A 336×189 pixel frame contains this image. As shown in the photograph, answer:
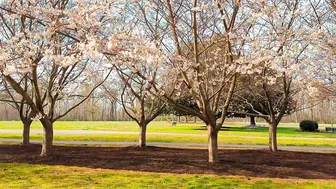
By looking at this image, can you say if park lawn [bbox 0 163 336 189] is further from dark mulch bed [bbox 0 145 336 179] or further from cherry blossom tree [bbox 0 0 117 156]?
cherry blossom tree [bbox 0 0 117 156]

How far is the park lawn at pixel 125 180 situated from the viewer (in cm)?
735

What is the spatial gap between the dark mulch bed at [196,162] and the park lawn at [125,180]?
0.76m

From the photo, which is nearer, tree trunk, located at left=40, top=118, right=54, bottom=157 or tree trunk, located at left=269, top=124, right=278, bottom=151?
tree trunk, located at left=40, top=118, right=54, bottom=157

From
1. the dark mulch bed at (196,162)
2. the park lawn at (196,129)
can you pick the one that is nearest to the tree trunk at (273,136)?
the dark mulch bed at (196,162)

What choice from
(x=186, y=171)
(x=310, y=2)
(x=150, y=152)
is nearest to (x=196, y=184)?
(x=186, y=171)

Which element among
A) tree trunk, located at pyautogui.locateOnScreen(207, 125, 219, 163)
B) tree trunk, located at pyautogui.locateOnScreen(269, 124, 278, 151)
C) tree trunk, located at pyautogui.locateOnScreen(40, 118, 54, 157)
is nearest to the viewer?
tree trunk, located at pyautogui.locateOnScreen(207, 125, 219, 163)

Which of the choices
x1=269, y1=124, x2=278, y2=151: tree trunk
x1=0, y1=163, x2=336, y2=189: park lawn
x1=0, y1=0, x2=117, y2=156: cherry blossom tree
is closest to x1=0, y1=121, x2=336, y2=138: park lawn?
x1=269, y1=124, x2=278, y2=151: tree trunk

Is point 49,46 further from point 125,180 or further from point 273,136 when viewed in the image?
point 273,136

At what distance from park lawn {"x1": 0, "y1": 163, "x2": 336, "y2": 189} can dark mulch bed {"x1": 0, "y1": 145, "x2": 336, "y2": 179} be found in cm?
76

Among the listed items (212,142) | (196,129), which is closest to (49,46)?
(212,142)

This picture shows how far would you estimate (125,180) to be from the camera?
7.86 metres

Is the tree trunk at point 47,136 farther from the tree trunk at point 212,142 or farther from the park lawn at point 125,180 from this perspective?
the tree trunk at point 212,142

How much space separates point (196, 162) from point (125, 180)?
A: 3118 millimetres

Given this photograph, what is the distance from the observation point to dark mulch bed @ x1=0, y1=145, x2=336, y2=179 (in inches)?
362
